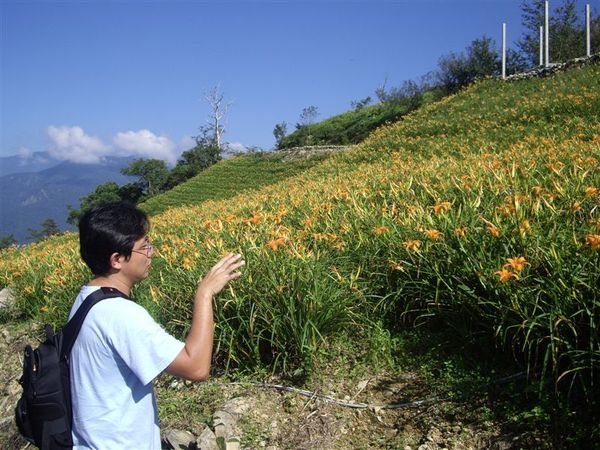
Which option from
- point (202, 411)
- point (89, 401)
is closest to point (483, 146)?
point (202, 411)

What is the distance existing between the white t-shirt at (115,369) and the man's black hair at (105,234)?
0.09m

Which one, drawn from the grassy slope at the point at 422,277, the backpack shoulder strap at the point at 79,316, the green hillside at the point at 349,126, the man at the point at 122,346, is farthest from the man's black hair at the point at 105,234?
the green hillside at the point at 349,126

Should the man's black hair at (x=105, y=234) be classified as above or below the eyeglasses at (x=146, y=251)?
above

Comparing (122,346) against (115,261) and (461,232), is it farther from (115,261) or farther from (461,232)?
(461,232)

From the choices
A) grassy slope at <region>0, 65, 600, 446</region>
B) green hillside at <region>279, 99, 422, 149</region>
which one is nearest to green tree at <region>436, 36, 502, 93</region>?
green hillside at <region>279, 99, 422, 149</region>

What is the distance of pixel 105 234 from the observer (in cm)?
142

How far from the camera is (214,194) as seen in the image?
1591 centimetres

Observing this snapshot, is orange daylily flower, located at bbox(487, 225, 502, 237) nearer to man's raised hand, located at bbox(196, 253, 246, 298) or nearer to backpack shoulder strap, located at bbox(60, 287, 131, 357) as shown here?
man's raised hand, located at bbox(196, 253, 246, 298)

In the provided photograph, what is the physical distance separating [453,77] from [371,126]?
3957 mm

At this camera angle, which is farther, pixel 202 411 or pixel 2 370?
pixel 2 370

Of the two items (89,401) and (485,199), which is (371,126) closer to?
(485,199)

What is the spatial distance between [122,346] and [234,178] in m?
17.1

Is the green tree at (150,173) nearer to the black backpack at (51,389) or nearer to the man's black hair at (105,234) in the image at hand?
the man's black hair at (105,234)

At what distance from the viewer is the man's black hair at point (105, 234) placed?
142 centimetres
